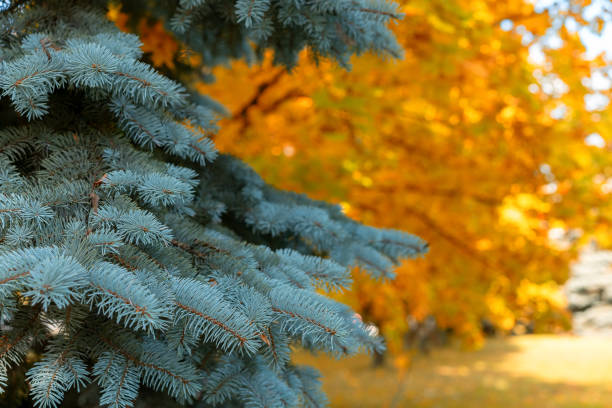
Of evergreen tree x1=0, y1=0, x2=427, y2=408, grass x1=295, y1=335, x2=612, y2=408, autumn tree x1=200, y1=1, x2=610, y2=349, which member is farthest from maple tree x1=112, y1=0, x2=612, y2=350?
grass x1=295, y1=335, x2=612, y2=408

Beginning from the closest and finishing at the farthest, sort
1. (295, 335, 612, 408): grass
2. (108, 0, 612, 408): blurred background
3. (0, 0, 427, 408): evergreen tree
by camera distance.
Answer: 1. (0, 0, 427, 408): evergreen tree
2. (108, 0, 612, 408): blurred background
3. (295, 335, 612, 408): grass

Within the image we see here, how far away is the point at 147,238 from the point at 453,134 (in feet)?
11.5

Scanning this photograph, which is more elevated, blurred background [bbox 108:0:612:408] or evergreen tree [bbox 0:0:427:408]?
blurred background [bbox 108:0:612:408]

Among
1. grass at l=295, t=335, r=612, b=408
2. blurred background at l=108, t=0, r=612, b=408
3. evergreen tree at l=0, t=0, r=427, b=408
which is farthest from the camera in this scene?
grass at l=295, t=335, r=612, b=408

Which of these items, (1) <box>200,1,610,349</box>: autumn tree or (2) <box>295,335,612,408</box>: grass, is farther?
(2) <box>295,335,612,408</box>: grass

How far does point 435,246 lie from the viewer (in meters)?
5.07

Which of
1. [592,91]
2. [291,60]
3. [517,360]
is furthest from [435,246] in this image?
[517,360]

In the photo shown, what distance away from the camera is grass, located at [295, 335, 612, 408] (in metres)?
9.71

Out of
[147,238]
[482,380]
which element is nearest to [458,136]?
[147,238]

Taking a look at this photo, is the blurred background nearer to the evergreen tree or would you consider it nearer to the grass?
the evergreen tree

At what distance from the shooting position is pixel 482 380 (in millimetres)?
12102

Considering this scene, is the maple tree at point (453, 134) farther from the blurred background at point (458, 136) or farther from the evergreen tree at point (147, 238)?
the evergreen tree at point (147, 238)

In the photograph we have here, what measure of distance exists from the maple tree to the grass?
3335 mm

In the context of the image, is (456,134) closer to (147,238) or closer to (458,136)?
(458,136)
